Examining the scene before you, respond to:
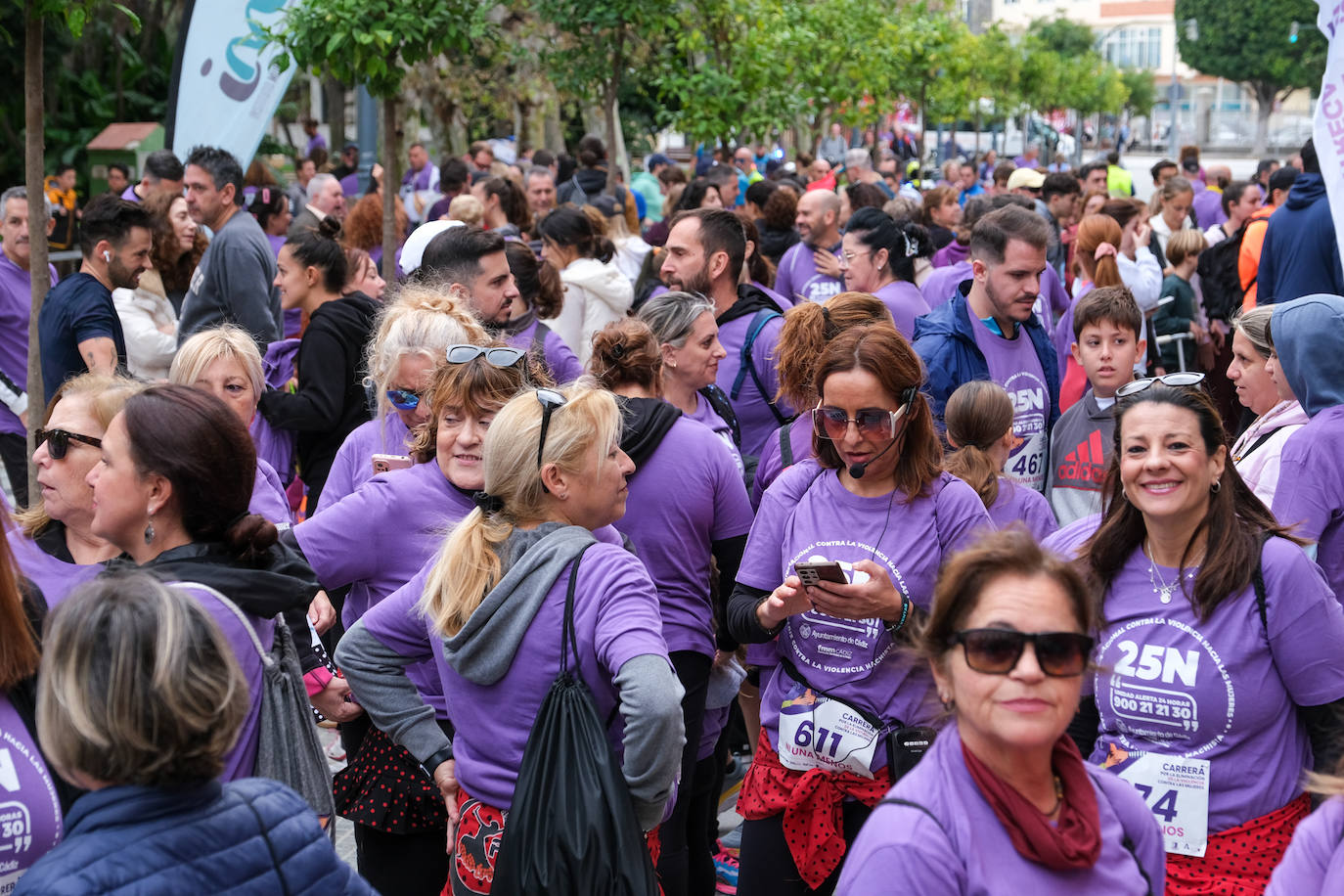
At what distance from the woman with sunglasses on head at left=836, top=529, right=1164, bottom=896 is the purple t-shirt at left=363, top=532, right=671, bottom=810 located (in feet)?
2.83

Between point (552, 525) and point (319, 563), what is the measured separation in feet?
2.99

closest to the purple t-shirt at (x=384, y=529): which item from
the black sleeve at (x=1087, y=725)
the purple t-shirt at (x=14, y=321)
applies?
the black sleeve at (x=1087, y=725)

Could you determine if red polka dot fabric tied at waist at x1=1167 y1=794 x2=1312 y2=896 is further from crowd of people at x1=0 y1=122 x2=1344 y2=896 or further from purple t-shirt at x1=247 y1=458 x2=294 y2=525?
purple t-shirt at x1=247 y1=458 x2=294 y2=525

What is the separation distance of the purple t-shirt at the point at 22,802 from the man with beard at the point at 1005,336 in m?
3.74

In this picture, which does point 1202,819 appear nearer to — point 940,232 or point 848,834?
point 848,834

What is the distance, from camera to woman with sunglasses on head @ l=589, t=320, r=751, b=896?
425cm

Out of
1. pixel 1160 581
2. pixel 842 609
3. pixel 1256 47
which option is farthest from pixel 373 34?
pixel 1256 47

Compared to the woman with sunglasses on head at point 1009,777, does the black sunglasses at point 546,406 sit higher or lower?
higher

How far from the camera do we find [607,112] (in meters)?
12.9

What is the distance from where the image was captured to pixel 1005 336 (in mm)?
5801

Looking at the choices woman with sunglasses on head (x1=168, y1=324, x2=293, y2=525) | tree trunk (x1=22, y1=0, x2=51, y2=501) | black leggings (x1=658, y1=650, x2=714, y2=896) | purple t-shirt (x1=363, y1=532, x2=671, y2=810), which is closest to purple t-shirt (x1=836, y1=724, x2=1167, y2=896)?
purple t-shirt (x1=363, y1=532, x2=671, y2=810)

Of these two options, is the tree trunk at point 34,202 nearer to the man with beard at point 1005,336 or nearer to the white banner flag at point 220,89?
the white banner flag at point 220,89

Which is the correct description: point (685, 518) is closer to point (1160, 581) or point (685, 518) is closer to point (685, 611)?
point (685, 611)

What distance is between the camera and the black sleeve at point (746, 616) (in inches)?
149
